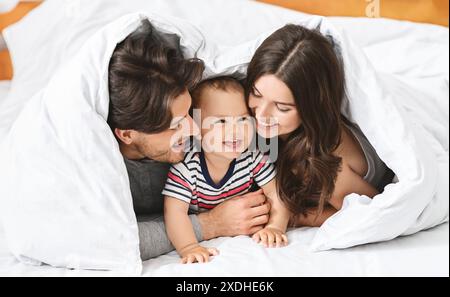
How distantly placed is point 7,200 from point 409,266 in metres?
0.72

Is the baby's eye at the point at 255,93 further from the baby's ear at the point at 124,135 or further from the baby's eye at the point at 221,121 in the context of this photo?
the baby's ear at the point at 124,135

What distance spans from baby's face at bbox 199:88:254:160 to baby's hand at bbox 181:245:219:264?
19cm

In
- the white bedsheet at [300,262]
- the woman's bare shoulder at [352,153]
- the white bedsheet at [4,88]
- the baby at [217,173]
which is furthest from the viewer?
the white bedsheet at [4,88]

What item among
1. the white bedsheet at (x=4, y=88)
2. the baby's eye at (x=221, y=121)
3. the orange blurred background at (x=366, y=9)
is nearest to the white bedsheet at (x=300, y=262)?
the baby's eye at (x=221, y=121)

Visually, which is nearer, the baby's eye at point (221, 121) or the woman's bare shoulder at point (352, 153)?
the baby's eye at point (221, 121)

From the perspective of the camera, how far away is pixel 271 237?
1.16m

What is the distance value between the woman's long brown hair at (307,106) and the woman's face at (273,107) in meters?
0.01

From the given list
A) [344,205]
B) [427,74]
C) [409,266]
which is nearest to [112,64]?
[344,205]

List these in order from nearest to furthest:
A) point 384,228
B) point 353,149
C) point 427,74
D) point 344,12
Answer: point 384,228
point 353,149
point 427,74
point 344,12

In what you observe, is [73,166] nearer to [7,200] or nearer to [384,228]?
[7,200]

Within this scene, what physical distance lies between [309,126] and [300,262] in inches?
→ 10.3

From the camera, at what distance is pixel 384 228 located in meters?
1.14

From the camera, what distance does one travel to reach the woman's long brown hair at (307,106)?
112 centimetres

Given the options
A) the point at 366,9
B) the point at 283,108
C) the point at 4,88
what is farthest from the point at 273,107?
the point at 4,88
